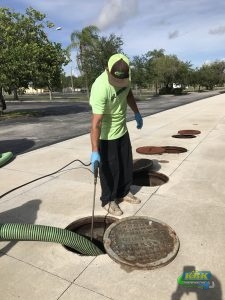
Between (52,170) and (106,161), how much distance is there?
2.27m

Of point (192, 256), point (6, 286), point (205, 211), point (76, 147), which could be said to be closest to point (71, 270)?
point (6, 286)

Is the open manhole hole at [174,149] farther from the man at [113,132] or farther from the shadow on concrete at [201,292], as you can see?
the shadow on concrete at [201,292]

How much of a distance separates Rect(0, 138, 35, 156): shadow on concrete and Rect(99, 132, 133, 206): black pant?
161 inches

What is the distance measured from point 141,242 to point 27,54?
12339 millimetres

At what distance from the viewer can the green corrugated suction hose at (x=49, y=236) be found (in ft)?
9.36

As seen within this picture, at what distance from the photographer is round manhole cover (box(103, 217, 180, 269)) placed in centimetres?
269

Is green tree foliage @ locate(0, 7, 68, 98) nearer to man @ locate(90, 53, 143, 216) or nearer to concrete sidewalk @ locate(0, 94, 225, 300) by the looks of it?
concrete sidewalk @ locate(0, 94, 225, 300)

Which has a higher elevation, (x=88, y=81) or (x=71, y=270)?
(x=88, y=81)

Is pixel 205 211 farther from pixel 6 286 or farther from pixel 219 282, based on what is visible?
pixel 6 286

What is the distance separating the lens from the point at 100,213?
364cm

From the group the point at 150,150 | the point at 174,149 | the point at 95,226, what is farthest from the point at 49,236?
the point at 174,149

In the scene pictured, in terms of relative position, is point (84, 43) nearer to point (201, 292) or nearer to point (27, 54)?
point (27, 54)

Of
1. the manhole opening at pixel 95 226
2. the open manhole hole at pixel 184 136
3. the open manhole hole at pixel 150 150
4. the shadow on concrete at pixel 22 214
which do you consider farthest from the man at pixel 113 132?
the open manhole hole at pixel 184 136

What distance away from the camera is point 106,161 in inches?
139
